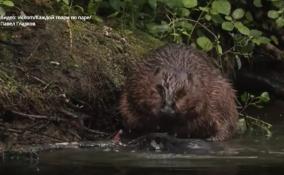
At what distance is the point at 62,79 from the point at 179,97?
105cm

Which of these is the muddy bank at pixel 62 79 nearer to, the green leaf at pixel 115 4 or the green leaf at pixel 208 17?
the green leaf at pixel 115 4

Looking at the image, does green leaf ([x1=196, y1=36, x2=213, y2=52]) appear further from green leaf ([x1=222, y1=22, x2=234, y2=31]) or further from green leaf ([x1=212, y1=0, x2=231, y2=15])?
green leaf ([x1=212, y1=0, x2=231, y2=15])

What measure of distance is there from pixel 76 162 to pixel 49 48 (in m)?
1.65

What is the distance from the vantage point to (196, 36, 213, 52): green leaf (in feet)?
26.0

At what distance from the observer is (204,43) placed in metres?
7.93

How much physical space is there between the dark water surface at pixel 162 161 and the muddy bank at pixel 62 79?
0.43m

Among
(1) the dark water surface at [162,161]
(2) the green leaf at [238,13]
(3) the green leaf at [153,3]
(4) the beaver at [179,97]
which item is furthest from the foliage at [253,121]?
(3) the green leaf at [153,3]

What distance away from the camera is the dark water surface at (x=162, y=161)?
18.1 feet

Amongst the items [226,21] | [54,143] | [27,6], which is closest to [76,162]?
[54,143]

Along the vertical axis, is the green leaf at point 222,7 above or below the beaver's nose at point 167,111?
above

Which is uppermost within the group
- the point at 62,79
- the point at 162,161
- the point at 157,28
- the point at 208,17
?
the point at 208,17

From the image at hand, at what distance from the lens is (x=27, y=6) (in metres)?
7.55

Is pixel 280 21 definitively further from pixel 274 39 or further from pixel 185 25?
pixel 185 25

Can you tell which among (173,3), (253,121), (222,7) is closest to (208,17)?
(222,7)
